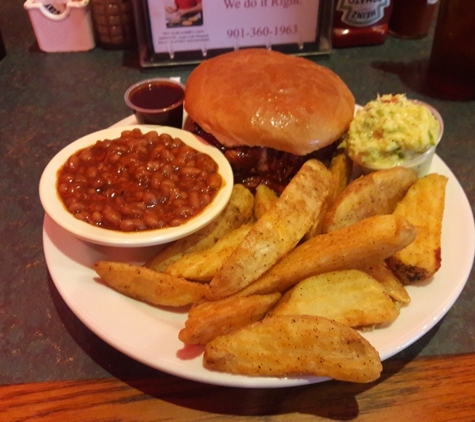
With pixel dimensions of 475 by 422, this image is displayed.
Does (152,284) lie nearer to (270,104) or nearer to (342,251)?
(342,251)

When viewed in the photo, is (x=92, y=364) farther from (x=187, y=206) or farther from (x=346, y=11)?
(x=346, y=11)

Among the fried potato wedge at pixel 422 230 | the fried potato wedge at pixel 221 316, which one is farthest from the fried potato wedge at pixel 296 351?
the fried potato wedge at pixel 422 230

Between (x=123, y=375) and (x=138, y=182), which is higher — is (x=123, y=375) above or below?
below

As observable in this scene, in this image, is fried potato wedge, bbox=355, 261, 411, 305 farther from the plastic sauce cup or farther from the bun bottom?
the plastic sauce cup

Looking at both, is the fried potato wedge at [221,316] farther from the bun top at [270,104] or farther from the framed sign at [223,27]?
the framed sign at [223,27]

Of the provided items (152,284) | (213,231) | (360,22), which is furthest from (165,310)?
(360,22)

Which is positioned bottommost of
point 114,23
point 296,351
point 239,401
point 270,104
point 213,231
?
point 239,401
